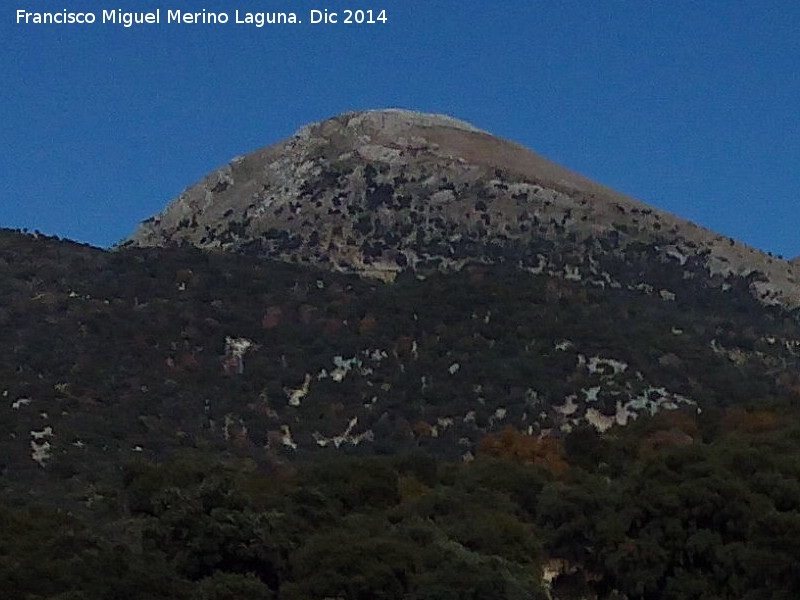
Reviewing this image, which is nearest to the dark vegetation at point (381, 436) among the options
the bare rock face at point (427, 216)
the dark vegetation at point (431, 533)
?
the dark vegetation at point (431, 533)

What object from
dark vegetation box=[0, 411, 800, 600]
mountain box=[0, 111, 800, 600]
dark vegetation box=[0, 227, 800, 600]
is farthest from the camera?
mountain box=[0, 111, 800, 600]

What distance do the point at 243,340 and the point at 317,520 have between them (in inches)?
1452

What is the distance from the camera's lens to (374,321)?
73.5m

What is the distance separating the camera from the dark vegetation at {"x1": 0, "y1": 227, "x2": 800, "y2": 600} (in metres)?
30.5

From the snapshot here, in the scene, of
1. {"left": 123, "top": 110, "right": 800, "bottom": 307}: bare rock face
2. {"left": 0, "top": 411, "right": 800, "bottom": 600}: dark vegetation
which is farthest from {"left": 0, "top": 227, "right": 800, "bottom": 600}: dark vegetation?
{"left": 123, "top": 110, "right": 800, "bottom": 307}: bare rock face

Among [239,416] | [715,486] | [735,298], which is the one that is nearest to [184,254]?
[239,416]

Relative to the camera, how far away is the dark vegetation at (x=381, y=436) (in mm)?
30547

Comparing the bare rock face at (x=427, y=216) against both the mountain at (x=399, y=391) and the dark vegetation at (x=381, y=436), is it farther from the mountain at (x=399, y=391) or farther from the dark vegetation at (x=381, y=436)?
the dark vegetation at (x=381, y=436)

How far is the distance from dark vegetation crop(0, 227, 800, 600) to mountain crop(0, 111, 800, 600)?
131mm

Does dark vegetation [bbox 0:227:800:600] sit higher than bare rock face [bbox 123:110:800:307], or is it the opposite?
bare rock face [bbox 123:110:800:307]

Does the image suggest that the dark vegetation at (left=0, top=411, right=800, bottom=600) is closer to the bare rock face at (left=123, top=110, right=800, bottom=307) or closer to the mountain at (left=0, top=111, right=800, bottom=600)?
the mountain at (left=0, top=111, right=800, bottom=600)

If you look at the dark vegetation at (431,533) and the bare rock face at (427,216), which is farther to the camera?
the bare rock face at (427,216)

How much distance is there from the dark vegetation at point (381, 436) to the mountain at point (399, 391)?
13 centimetres

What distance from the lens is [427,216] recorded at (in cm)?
10506
